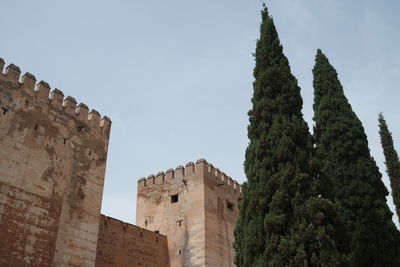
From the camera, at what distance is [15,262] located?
40.6 ft

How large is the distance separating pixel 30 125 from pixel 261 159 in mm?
7308

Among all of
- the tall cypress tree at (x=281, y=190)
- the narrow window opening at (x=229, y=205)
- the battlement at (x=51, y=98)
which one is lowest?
the tall cypress tree at (x=281, y=190)

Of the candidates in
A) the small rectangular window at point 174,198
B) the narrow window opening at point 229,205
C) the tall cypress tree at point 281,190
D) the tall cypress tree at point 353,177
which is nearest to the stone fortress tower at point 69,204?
the small rectangular window at point 174,198

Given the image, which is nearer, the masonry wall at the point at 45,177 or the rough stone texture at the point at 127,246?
the masonry wall at the point at 45,177

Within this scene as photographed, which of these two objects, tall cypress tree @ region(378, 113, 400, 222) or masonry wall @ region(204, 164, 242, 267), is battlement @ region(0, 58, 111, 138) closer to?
masonry wall @ region(204, 164, 242, 267)

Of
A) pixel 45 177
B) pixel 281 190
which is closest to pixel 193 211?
pixel 45 177

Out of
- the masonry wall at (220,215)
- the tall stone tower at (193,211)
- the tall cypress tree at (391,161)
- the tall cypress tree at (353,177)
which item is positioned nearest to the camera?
the tall cypress tree at (353,177)

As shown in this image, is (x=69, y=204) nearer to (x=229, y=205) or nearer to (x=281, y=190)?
(x=281, y=190)

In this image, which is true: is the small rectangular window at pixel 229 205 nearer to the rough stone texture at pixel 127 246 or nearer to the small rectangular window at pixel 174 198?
the small rectangular window at pixel 174 198

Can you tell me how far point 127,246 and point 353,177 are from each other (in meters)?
8.89

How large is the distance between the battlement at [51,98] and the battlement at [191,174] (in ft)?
17.8

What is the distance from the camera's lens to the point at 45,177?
14008mm

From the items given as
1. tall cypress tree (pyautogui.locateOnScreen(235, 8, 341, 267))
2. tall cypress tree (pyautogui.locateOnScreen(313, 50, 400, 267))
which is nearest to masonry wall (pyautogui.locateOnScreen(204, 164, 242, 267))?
tall cypress tree (pyautogui.locateOnScreen(313, 50, 400, 267))

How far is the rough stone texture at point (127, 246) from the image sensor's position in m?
17.0
